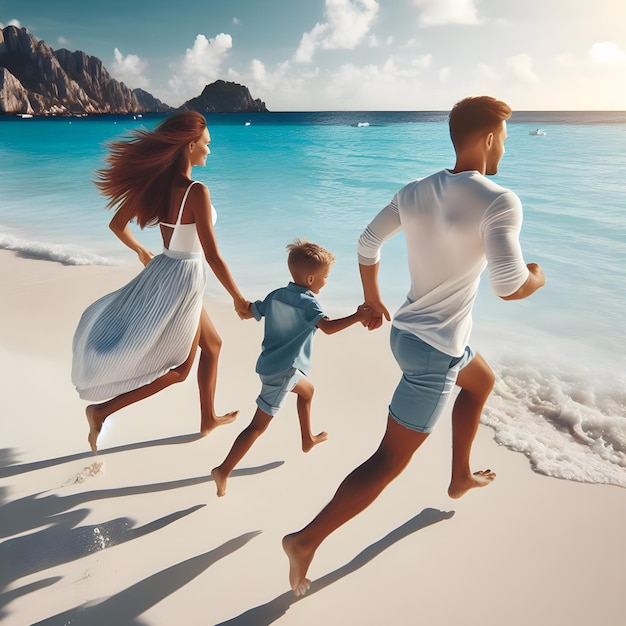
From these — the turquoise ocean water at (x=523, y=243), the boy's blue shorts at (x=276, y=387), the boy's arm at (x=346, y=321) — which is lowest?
the turquoise ocean water at (x=523, y=243)

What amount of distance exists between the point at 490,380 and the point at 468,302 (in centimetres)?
48

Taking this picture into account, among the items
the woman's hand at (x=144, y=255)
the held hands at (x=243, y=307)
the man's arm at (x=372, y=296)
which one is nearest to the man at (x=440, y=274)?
the man's arm at (x=372, y=296)

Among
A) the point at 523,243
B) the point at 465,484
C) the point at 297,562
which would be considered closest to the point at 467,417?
the point at 465,484

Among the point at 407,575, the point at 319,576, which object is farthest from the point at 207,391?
the point at 407,575

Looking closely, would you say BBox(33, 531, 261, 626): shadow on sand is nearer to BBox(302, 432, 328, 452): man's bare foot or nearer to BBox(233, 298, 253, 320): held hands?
BBox(302, 432, 328, 452): man's bare foot

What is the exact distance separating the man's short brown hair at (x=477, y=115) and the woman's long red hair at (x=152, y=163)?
1.20 m

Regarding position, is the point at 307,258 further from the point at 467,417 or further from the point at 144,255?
the point at 144,255

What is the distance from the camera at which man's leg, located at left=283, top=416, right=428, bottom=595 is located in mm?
1929

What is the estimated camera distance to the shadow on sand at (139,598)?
6.54 feet

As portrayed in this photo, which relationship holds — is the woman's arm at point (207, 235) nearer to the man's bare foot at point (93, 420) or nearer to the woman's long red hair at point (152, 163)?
the woman's long red hair at point (152, 163)

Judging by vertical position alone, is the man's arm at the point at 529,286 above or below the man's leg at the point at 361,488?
above

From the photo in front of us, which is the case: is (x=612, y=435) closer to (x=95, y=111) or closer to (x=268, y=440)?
(x=268, y=440)

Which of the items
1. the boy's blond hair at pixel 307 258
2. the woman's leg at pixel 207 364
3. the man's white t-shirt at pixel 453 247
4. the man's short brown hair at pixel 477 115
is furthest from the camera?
the woman's leg at pixel 207 364

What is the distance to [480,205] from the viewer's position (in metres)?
1.67
